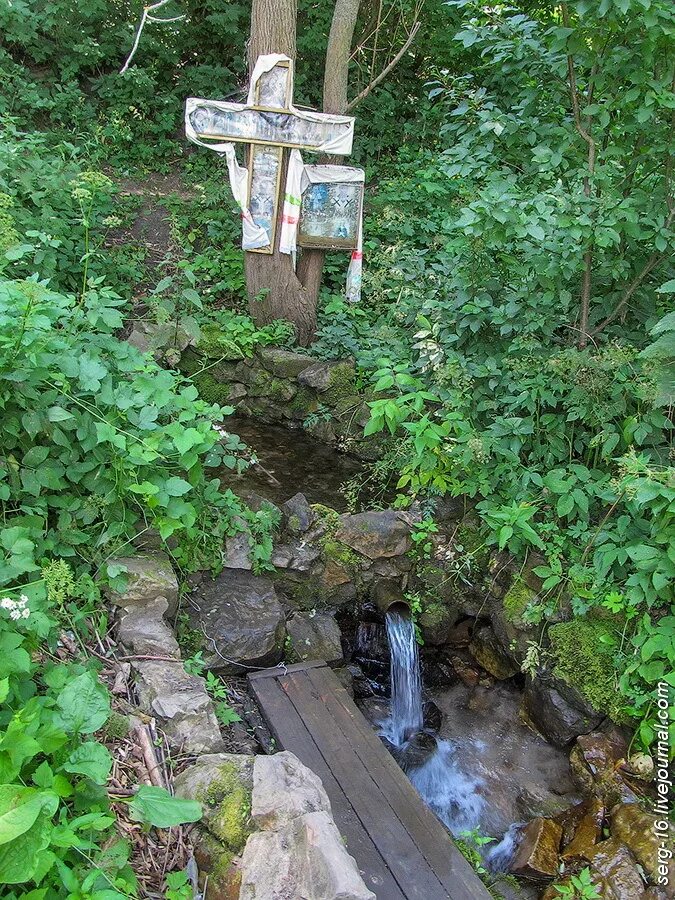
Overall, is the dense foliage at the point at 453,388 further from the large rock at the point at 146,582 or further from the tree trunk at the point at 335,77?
the tree trunk at the point at 335,77

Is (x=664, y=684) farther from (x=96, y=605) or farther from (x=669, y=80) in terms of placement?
(x=669, y=80)

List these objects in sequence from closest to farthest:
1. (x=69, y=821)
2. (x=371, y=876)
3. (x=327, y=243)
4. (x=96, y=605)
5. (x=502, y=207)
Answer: (x=69, y=821) < (x=371, y=876) < (x=96, y=605) < (x=502, y=207) < (x=327, y=243)

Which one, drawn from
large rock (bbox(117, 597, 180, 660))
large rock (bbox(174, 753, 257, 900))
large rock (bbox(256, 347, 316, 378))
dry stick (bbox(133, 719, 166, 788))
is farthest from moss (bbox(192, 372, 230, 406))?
large rock (bbox(174, 753, 257, 900))

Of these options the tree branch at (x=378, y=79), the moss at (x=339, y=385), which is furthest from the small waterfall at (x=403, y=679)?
the tree branch at (x=378, y=79)

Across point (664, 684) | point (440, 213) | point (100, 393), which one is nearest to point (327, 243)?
point (440, 213)

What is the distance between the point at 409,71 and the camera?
9836mm

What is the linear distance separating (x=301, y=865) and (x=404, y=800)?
1.26 meters

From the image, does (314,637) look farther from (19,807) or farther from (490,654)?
(19,807)

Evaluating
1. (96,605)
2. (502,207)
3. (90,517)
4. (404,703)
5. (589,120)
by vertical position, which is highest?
(589,120)

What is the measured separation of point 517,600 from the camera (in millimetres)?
4340

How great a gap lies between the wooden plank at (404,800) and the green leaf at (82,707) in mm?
1653

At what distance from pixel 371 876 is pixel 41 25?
1045cm

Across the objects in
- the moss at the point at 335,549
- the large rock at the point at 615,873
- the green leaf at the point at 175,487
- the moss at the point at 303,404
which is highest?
the green leaf at the point at 175,487

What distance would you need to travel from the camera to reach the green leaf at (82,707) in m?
2.15
